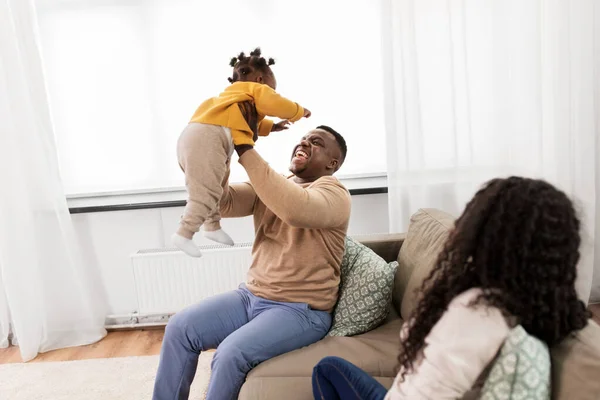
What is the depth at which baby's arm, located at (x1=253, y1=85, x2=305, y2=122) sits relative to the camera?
1.55 m

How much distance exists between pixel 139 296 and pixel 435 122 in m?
1.71

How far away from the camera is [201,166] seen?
1502 millimetres

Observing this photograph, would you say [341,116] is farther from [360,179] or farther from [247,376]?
[247,376]

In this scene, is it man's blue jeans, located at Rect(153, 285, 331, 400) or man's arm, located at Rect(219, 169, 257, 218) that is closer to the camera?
man's blue jeans, located at Rect(153, 285, 331, 400)

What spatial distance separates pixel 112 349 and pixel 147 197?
80 cm

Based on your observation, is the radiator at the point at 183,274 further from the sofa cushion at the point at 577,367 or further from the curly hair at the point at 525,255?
the sofa cushion at the point at 577,367

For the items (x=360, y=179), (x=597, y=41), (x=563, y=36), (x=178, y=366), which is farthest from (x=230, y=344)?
(x=597, y=41)

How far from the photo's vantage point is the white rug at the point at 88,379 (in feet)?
7.50

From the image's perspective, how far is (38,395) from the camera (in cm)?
231

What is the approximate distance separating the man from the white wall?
875 millimetres

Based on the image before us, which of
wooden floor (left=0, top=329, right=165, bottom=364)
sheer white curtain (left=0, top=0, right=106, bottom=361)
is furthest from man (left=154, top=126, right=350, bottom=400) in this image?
sheer white curtain (left=0, top=0, right=106, bottom=361)

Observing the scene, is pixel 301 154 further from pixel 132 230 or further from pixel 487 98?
pixel 132 230

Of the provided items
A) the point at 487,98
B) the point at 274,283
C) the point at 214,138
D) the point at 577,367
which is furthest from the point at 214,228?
the point at 487,98

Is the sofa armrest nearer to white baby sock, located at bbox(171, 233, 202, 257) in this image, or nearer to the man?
the man
